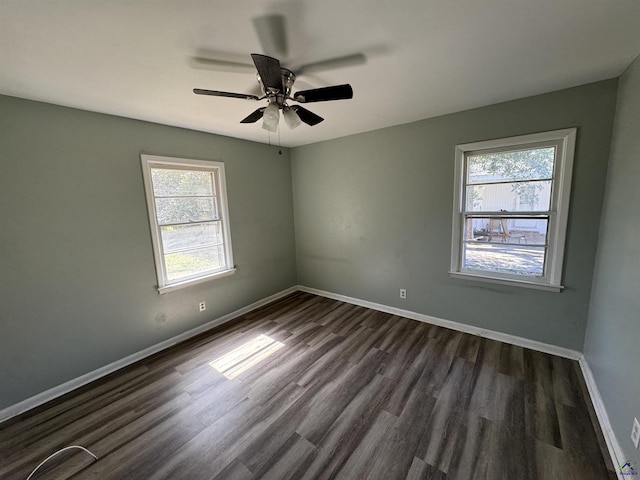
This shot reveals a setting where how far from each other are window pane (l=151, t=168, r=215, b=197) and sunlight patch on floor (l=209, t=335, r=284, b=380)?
6.27ft

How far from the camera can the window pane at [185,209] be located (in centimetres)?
281

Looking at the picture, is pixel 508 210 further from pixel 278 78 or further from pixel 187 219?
pixel 187 219

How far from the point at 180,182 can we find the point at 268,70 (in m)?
2.10

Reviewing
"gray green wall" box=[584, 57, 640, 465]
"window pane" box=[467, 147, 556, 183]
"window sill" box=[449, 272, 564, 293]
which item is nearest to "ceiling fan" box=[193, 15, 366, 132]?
"window pane" box=[467, 147, 556, 183]

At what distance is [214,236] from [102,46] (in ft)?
7.22

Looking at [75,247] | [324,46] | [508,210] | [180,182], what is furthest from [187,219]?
[508,210]

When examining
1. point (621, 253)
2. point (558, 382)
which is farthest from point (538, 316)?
point (621, 253)

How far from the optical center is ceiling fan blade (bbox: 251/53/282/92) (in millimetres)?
1266

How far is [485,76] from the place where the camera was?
191 cm

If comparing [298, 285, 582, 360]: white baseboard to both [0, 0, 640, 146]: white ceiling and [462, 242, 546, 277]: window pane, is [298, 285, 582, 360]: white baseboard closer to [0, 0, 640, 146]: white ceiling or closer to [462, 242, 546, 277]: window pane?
[462, 242, 546, 277]: window pane

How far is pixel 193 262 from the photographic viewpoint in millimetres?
3127

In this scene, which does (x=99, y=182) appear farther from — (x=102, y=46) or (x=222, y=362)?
(x=222, y=362)

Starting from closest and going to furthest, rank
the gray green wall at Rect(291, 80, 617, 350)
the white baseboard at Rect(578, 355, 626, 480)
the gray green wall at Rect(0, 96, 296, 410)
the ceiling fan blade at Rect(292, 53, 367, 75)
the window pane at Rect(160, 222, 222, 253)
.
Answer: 1. the white baseboard at Rect(578, 355, 626, 480)
2. the ceiling fan blade at Rect(292, 53, 367, 75)
3. the gray green wall at Rect(0, 96, 296, 410)
4. the gray green wall at Rect(291, 80, 617, 350)
5. the window pane at Rect(160, 222, 222, 253)

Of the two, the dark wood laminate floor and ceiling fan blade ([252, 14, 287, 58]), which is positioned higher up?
ceiling fan blade ([252, 14, 287, 58])
